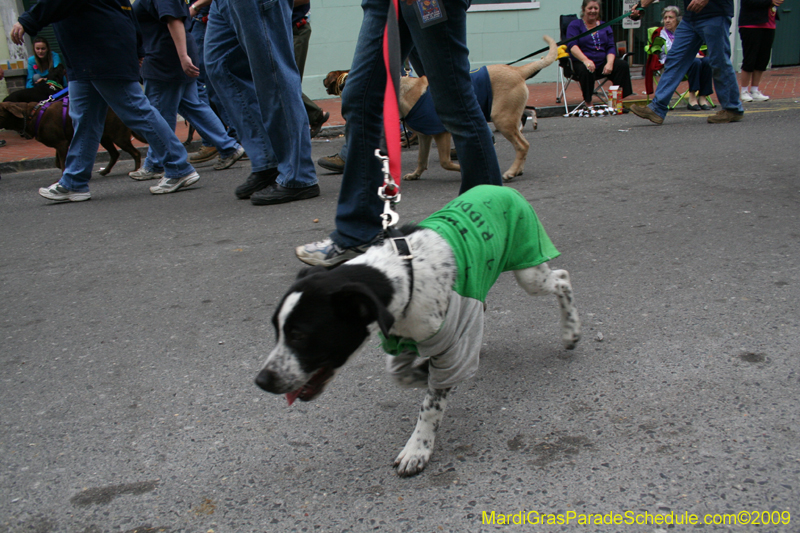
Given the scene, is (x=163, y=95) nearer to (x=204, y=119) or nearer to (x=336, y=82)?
(x=204, y=119)

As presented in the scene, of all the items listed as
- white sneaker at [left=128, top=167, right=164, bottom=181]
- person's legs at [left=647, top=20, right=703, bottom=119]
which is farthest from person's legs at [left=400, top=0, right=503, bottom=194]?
person's legs at [left=647, top=20, right=703, bottom=119]

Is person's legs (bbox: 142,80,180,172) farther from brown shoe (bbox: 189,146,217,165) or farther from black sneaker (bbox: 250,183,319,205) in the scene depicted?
black sneaker (bbox: 250,183,319,205)

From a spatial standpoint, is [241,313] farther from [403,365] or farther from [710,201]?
[710,201]

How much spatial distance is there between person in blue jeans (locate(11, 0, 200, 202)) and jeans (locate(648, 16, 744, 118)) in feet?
19.5

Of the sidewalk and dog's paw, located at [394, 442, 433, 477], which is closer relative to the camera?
dog's paw, located at [394, 442, 433, 477]

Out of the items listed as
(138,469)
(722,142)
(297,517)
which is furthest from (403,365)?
(722,142)

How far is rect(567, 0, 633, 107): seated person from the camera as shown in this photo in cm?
1039

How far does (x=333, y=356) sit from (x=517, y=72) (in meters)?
4.63

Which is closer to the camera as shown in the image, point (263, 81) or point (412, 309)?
point (412, 309)

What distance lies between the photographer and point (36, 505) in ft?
5.87

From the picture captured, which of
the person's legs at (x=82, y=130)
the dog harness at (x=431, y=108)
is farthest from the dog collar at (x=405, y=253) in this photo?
the person's legs at (x=82, y=130)

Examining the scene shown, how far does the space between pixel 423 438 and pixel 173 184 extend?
5.12m

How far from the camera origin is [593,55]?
10531mm

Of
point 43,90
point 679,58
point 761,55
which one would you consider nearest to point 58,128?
point 43,90
